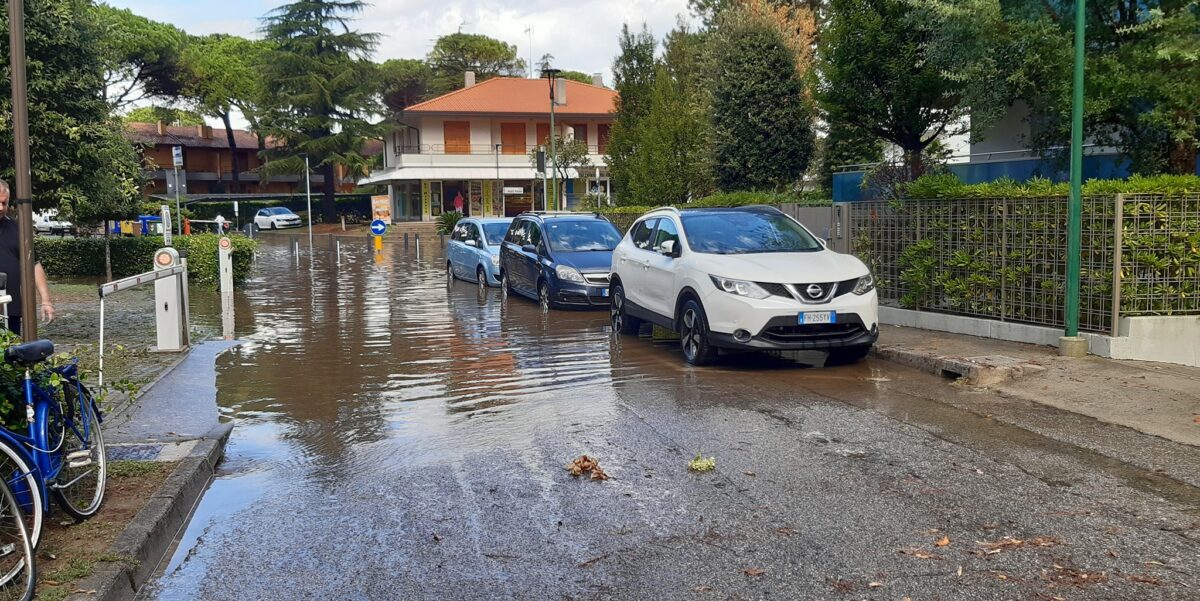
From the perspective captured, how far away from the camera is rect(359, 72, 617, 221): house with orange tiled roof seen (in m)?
60.0

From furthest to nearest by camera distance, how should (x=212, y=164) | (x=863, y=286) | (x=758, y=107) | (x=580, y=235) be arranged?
(x=212, y=164) → (x=758, y=107) → (x=580, y=235) → (x=863, y=286)

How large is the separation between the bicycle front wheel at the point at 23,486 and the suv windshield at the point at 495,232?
17509mm

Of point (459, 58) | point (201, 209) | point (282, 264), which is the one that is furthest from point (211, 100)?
A: point (282, 264)

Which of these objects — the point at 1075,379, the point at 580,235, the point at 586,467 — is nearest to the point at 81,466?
the point at 586,467

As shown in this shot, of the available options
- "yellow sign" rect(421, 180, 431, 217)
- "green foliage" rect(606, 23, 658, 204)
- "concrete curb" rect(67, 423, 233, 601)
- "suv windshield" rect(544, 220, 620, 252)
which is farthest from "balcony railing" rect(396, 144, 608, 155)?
"concrete curb" rect(67, 423, 233, 601)

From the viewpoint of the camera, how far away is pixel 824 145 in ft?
87.6

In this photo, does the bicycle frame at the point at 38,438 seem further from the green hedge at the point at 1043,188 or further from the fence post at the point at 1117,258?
the green hedge at the point at 1043,188

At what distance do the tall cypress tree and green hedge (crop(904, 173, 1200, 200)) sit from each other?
167 ft

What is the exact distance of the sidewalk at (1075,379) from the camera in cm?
802

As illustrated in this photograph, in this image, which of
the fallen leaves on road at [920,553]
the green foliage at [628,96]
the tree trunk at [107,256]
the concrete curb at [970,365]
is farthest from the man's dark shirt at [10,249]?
the green foliage at [628,96]

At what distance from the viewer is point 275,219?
206 feet

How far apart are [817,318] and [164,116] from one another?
235 feet

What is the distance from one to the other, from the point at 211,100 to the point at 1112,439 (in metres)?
70.2

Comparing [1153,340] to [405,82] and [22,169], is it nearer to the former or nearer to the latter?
[22,169]
